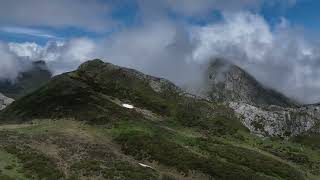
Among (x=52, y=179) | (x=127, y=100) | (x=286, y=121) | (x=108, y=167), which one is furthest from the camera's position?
(x=286, y=121)

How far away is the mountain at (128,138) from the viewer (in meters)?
71.7

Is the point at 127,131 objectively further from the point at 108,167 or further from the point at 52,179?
the point at 52,179

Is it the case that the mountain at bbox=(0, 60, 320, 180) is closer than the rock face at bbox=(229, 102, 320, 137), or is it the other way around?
the mountain at bbox=(0, 60, 320, 180)

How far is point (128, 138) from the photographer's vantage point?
9019cm

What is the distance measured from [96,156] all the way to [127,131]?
2035 cm

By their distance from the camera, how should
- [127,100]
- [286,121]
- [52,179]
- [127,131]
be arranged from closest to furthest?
[52,179], [127,131], [127,100], [286,121]

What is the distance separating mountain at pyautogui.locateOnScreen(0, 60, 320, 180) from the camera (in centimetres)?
7169

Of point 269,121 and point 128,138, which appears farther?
point 269,121

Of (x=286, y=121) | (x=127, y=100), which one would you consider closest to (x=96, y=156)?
(x=127, y=100)

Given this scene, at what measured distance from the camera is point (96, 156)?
7638cm

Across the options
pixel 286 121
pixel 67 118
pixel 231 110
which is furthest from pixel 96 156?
pixel 286 121

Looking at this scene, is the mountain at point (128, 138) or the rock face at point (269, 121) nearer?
the mountain at point (128, 138)

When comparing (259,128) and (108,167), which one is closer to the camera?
(108,167)

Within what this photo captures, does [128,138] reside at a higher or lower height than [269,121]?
lower
